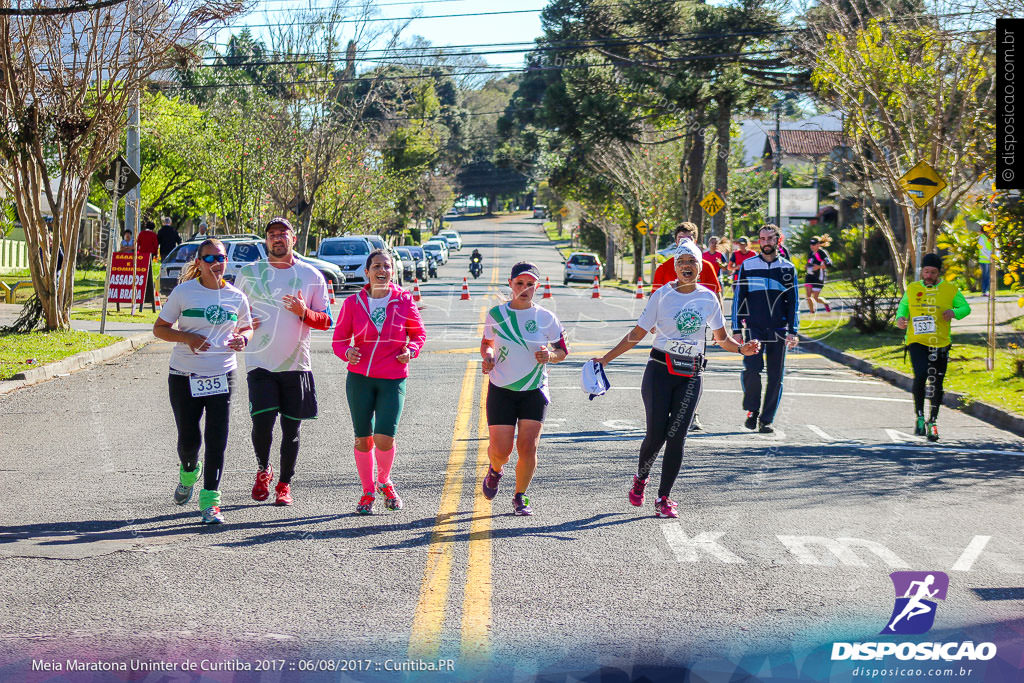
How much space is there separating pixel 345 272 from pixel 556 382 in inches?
804

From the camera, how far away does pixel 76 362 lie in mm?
17312

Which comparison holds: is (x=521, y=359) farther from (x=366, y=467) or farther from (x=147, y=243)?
(x=147, y=243)

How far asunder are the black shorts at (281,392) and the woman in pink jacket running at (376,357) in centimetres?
39

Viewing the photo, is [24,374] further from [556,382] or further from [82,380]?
[556,382]

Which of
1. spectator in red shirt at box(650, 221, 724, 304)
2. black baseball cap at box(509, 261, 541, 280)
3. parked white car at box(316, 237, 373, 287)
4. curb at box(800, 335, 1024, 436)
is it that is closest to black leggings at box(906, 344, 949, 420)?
curb at box(800, 335, 1024, 436)

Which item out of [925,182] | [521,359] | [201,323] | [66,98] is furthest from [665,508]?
[66,98]

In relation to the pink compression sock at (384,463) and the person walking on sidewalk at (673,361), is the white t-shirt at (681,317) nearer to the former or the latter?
the person walking on sidewalk at (673,361)

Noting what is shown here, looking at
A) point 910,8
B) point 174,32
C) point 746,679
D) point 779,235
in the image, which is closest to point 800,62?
point 910,8

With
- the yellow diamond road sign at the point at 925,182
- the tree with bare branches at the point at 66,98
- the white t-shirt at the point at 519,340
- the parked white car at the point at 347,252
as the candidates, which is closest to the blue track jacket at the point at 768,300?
the white t-shirt at the point at 519,340

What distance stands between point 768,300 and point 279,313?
224 inches

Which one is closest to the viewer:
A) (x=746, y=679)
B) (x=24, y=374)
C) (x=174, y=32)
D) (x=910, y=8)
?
(x=746, y=679)

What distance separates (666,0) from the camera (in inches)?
1316

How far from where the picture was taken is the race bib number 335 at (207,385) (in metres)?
7.70

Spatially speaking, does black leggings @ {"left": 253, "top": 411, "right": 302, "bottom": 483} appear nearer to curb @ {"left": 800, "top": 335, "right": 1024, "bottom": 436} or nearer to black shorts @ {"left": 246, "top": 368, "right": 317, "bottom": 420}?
black shorts @ {"left": 246, "top": 368, "right": 317, "bottom": 420}
